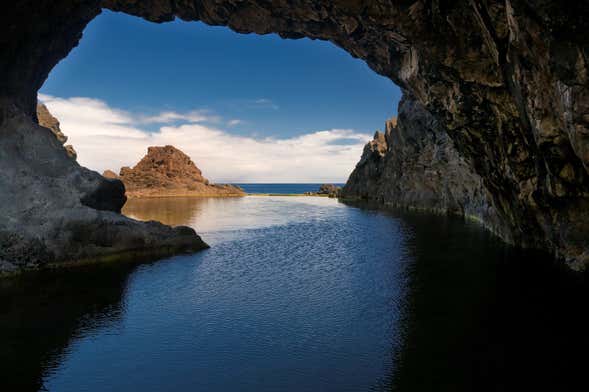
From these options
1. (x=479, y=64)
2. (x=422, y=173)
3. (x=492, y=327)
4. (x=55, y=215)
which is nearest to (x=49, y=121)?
(x=55, y=215)

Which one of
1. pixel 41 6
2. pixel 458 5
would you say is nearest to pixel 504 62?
pixel 458 5

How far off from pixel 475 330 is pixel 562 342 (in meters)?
3.04

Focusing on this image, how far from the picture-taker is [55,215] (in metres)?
29.8

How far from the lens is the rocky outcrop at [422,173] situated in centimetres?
6303

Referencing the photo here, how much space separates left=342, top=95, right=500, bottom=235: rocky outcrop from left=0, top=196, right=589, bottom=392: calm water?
2270 cm

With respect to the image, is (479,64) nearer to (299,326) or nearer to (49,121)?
(299,326)

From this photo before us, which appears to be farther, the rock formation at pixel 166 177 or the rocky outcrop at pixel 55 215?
the rock formation at pixel 166 177

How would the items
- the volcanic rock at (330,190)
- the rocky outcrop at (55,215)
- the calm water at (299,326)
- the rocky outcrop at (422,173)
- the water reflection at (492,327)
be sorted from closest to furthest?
the water reflection at (492,327) < the calm water at (299,326) < the rocky outcrop at (55,215) < the rocky outcrop at (422,173) < the volcanic rock at (330,190)

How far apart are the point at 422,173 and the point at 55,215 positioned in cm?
7583

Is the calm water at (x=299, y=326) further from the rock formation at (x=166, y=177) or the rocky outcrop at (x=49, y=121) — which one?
the rock formation at (x=166, y=177)

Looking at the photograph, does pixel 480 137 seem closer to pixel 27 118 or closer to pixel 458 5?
pixel 458 5

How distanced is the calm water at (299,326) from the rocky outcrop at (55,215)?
2.88 m

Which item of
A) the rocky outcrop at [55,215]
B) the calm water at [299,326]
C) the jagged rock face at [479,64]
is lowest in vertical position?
the calm water at [299,326]

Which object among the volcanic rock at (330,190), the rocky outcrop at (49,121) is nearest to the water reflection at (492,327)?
the rocky outcrop at (49,121)
